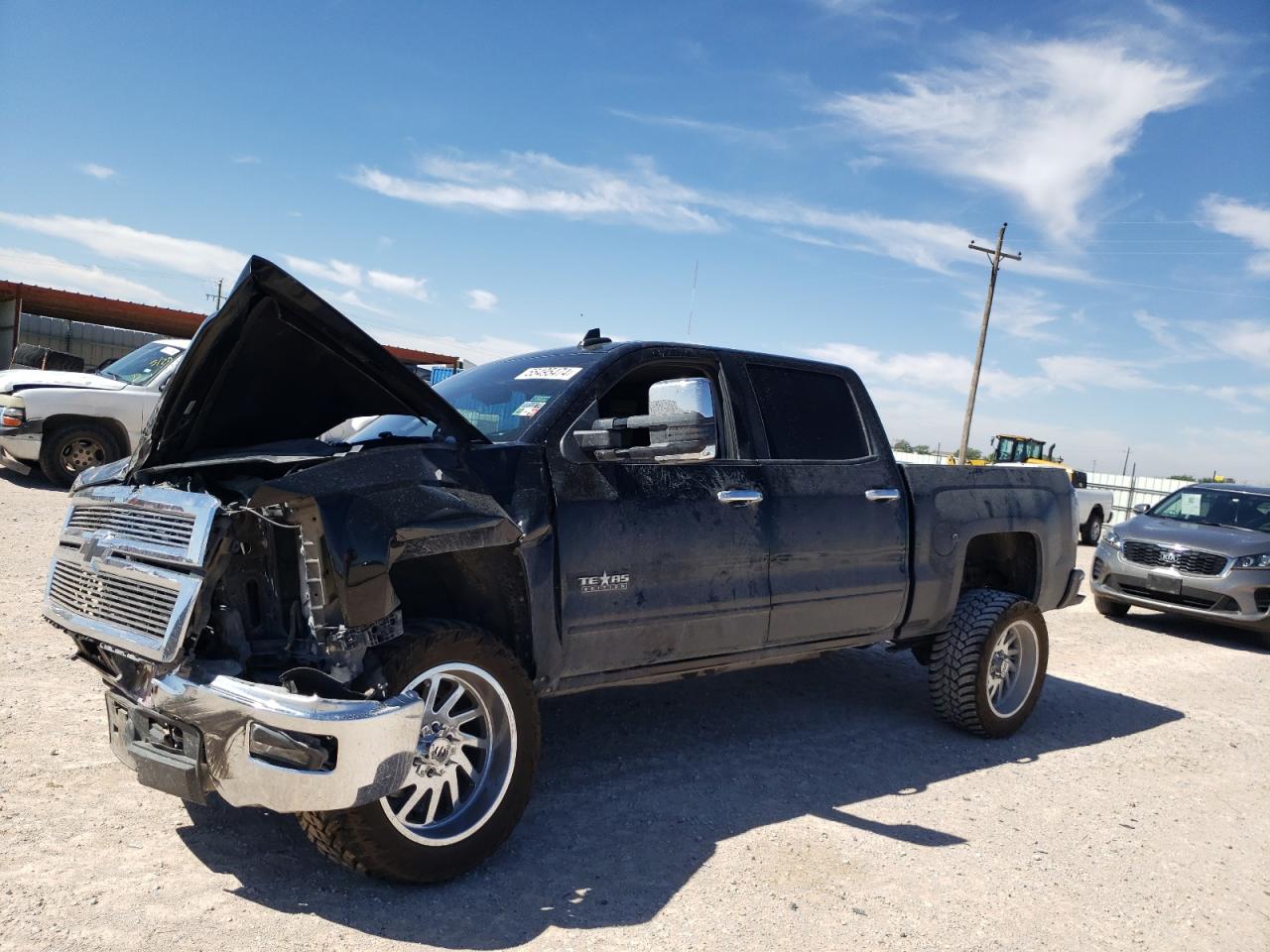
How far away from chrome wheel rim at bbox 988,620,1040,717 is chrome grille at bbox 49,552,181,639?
4577 millimetres

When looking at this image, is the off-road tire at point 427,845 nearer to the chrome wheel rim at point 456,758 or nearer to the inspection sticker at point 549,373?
the chrome wheel rim at point 456,758

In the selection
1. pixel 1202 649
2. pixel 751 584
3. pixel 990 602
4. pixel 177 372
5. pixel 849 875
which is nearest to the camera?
pixel 177 372

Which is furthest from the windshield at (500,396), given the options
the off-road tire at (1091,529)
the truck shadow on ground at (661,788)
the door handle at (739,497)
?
the off-road tire at (1091,529)

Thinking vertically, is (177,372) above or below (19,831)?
above

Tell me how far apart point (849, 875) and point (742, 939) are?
2.38 ft

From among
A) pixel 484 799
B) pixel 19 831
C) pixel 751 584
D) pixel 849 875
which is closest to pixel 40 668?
pixel 19 831

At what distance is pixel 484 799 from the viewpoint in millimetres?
3422

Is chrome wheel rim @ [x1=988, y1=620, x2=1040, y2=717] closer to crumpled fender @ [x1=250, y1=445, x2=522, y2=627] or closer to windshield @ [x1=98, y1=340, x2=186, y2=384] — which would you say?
crumpled fender @ [x1=250, y1=445, x2=522, y2=627]

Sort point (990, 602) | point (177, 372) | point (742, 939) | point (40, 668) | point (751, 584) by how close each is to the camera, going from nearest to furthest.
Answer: point (742, 939)
point (177, 372)
point (751, 584)
point (40, 668)
point (990, 602)

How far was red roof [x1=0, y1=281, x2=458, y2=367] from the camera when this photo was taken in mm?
28966

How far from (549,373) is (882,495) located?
194cm

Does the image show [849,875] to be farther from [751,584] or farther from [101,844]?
[101,844]

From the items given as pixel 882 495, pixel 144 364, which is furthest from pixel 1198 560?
pixel 144 364

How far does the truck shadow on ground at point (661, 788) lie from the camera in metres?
3.20
